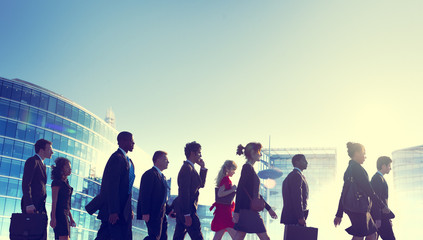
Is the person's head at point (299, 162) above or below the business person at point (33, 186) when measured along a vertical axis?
above

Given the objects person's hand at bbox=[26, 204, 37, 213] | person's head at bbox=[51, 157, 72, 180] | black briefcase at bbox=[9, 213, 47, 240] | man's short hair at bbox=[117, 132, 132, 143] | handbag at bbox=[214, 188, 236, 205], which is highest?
man's short hair at bbox=[117, 132, 132, 143]

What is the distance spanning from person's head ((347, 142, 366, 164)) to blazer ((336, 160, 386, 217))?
82mm

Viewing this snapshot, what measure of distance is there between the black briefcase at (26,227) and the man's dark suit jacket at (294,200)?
3783mm

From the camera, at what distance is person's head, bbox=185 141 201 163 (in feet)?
24.2

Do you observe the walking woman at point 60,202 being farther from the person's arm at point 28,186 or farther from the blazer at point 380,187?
the blazer at point 380,187

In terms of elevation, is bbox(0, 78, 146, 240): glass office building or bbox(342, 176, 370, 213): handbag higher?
bbox(0, 78, 146, 240): glass office building

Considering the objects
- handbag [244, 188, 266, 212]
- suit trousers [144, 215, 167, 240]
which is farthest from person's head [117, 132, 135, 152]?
handbag [244, 188, 266, 212]

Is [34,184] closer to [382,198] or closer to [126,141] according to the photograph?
[126,141]

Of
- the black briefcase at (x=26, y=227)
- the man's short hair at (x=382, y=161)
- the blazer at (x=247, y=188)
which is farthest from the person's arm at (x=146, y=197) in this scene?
the man's short hair at (x=382, y=161)

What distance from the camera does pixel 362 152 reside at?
752cm

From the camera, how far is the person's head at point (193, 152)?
24.2 feet

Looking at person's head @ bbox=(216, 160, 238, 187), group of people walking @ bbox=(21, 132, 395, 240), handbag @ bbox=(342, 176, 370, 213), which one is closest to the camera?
group of people walking @ bbox=(21, 132, 395, 240)

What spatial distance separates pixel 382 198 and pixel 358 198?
1700 millimetres

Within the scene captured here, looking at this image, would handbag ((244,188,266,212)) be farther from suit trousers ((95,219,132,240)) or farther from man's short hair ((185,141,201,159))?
suit trousers ((95,219,132,240))
